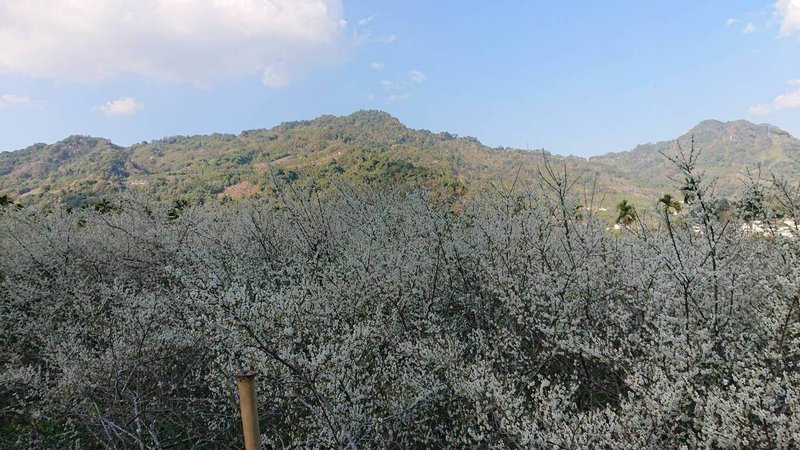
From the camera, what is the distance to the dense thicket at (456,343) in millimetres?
3678

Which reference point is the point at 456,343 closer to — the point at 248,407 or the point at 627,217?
the point at 248,407

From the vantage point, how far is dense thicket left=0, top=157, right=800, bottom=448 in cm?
368

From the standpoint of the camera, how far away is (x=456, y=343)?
4.85m

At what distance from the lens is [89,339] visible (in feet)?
23.9

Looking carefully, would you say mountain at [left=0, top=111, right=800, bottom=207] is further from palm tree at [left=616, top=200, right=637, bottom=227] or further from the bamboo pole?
the bamboo pole

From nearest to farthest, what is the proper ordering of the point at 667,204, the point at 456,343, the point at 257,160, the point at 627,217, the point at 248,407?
the point at 248,407, the point at 456,343, the point at 667,204, the point at 627,217, the point at 257,160

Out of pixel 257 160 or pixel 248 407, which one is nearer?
pixel 248 407

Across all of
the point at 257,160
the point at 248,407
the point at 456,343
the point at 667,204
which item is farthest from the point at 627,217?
the point at 257,160

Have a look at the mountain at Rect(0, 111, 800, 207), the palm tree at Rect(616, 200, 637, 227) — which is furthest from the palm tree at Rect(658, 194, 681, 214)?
the mountain at Rect(0, 111, 800, 207)

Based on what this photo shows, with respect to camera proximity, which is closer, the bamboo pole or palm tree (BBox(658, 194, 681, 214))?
the bamboo pole

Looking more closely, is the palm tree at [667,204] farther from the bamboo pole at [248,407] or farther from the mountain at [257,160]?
the mountain at [257,160]

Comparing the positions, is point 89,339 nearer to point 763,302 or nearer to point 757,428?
point 757,428

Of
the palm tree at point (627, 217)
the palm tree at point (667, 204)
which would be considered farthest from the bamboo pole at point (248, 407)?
the palm tree at point (627, 217)

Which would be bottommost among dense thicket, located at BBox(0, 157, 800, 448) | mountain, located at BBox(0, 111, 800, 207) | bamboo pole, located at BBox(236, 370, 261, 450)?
dense thicket, located at BBox(0, 157, 800, 448)
